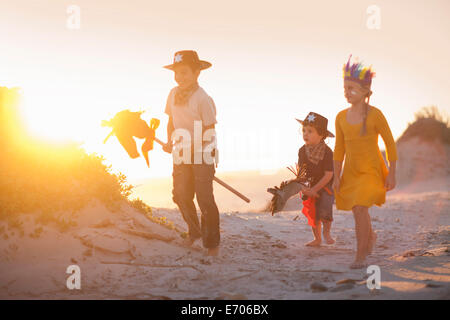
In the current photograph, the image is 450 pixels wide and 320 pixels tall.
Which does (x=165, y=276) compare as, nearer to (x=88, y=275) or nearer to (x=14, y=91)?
(x=88, y=275)

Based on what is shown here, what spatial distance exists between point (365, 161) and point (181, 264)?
8.18 ft

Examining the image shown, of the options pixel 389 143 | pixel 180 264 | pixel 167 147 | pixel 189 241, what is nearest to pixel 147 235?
pixel 189 241

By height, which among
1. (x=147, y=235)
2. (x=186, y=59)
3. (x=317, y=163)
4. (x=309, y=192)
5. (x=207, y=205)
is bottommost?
(x=147, y=235)

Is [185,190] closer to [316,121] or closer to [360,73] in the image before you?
[316,121]

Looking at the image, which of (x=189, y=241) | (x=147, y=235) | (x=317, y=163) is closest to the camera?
(x=147, y=235)

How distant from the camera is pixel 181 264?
4.75 meters

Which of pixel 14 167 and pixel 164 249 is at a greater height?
pixel 14 167

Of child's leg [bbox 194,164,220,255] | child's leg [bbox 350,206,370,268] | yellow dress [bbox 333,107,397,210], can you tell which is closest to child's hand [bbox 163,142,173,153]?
child's leg [bbox 194,164,220,255]

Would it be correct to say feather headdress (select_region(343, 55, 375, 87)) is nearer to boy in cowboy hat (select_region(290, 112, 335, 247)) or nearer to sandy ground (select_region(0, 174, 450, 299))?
boy in cowboy hat (select_region(290, 112, 335, 247))

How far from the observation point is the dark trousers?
514 cm

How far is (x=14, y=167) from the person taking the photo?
16.9 feet

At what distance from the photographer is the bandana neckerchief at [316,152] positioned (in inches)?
236
